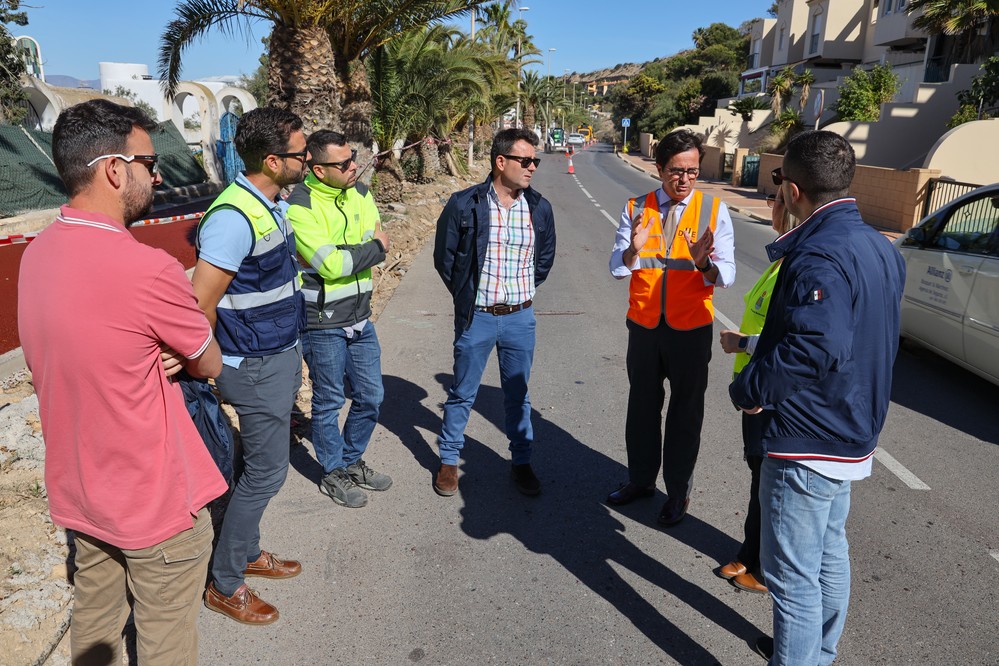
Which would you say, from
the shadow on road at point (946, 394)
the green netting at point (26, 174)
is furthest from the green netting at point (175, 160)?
the shadow on road at point (946, 394)

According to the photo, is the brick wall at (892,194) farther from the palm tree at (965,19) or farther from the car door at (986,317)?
the car door at (986,317)

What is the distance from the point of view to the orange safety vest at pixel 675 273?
11.8ft

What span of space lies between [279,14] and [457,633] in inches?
389

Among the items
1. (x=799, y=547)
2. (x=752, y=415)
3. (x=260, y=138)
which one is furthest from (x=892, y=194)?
(x=260, y=138)

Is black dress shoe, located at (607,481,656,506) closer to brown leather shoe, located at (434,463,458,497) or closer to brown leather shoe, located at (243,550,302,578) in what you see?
brown leather shoe, located at (434,463,458,497)

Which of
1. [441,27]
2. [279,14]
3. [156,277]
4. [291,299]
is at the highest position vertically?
[441,27]

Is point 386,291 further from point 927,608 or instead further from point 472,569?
point 927,608

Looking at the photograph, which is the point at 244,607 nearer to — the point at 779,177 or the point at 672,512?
the point at 672,512

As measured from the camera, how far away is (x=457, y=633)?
3.01 m

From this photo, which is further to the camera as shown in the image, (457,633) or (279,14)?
(279,14)

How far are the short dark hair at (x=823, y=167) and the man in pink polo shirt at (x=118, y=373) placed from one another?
6.40 ft

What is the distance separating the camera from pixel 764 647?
9.53 ft

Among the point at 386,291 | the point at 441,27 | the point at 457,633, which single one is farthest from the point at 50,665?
the point at 441,27

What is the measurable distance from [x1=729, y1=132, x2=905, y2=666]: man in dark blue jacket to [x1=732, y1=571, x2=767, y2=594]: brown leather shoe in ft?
2.87
